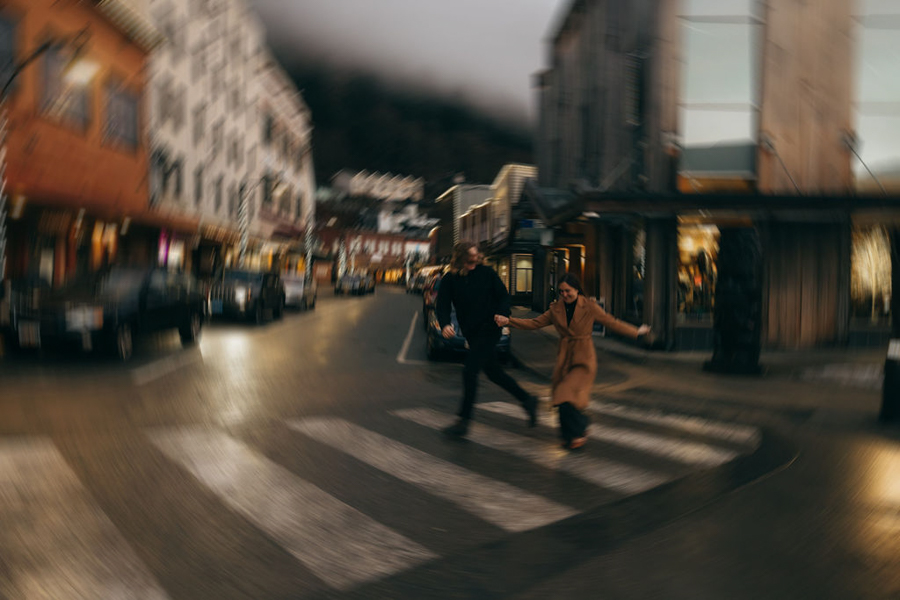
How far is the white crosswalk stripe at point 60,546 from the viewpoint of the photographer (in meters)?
3.74

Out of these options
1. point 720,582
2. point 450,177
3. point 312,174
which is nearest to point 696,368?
point 720,582

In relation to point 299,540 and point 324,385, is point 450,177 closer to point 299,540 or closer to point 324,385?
point 324,385

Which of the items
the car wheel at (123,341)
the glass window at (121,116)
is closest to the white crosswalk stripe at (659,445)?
the car wheel at (123,341)

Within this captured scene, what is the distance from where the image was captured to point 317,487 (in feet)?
18.6

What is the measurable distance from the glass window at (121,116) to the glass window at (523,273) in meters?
20.6

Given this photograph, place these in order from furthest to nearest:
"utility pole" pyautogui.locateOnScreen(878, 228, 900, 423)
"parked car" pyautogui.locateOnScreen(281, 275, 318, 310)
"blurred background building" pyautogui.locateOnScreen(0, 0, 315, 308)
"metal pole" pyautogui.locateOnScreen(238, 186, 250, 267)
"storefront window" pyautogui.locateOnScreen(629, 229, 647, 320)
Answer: "metal pole" pyautogui.locateOnScreen(238, 186, 250, 267), "parked car" pyautogui.locateOnScreen(281, 275, 318, 310), "blurred background building" pyautogui.locateOnScreen(0, 0, 315, 308), "storefront window" pyautogui.locateOnScreen(629, 229, 647, 320), "utility pole" pyautogui.locateOnScreen(878, 228, 900, 423)

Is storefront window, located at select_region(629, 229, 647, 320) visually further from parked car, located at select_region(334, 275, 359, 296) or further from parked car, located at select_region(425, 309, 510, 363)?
parked car, located at select_region(334, 275, 359, 296)

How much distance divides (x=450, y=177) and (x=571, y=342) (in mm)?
88616

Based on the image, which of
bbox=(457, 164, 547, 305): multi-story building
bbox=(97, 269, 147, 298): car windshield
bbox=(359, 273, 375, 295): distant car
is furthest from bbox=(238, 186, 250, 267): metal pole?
bbox=(97, 269, 147, 298): car windshield

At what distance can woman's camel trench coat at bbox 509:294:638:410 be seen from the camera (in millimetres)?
7191

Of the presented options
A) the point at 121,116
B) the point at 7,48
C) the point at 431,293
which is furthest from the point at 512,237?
the point at 7,48

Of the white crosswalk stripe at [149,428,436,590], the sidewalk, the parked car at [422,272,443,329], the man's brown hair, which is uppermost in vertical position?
the man's brown hair

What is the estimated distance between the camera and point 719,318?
1379 centimetres

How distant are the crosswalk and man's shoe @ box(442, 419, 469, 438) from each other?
0.10 m
